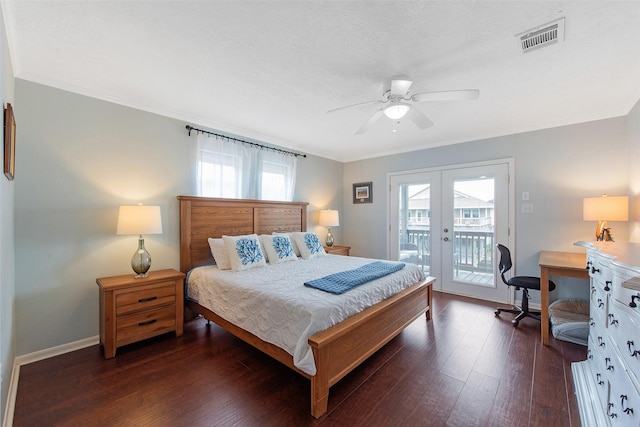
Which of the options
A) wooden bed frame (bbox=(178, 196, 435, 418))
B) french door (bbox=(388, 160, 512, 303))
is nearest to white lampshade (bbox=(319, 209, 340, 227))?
wooden bed frame (bbox=(178, 196, 435, 418))

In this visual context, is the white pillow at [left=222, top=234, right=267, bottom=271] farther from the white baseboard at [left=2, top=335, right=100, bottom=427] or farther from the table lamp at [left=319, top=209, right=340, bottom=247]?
the table lamp at [left=319, top=209, right=340, bottom=247]

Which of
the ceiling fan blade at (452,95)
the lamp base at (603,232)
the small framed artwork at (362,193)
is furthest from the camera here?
the small framed artwork at (362,193)

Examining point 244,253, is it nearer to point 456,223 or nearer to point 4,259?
point 4,259

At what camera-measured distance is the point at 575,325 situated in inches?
101

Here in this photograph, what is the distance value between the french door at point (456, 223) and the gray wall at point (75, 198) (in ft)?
12.1

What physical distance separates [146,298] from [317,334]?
1.87 m

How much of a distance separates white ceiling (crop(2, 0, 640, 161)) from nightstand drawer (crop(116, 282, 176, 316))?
6.41 feet

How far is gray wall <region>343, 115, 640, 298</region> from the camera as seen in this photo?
10.0 ft

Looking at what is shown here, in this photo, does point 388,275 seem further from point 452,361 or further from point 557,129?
point 557,129

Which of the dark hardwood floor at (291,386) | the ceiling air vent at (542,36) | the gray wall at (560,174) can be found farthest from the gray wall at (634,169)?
the ceiling air vent at (542,36)

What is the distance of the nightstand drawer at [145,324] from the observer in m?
2.41

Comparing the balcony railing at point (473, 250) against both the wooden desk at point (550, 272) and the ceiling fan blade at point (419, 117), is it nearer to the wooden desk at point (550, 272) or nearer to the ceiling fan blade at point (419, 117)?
the wooden desk at point (550, 272)

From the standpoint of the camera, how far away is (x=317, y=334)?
1.73m

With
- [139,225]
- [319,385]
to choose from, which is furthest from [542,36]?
[139,225]
